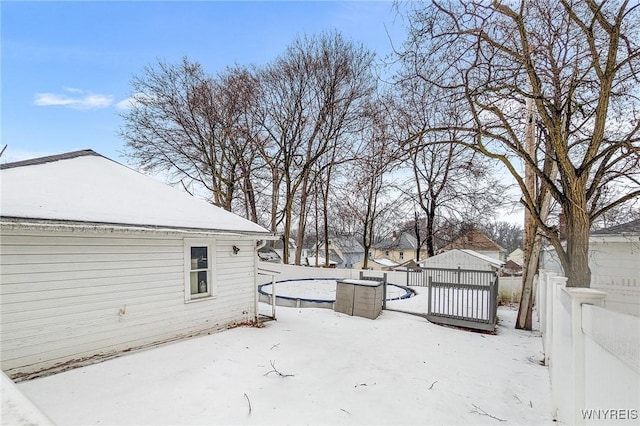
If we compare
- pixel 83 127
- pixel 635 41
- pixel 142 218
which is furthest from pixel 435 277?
pixel 83 127

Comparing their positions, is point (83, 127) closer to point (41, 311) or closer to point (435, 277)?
point (41, 311)

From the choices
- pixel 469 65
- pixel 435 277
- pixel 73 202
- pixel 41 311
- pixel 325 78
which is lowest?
pixel 435 277

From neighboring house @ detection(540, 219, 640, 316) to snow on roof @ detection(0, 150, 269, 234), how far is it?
9835mm

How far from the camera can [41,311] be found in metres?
4.77

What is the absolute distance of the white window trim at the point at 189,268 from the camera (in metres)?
6.68

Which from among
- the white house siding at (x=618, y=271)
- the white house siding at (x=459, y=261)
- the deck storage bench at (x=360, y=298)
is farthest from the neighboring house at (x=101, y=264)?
the white house siding at (x=459, y=261)

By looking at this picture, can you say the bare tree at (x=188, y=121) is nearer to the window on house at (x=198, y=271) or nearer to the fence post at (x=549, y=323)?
the window on house at (x=198, y=271)

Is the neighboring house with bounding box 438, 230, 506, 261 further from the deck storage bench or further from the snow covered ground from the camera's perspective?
the snow covered ground

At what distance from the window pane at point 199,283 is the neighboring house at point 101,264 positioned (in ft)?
0.07

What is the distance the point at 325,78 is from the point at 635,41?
1396 centimetres

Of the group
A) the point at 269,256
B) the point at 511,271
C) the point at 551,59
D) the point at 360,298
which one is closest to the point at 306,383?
the point at 360,298

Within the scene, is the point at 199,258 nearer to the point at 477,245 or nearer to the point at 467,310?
the point at 467,310

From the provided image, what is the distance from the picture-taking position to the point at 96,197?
19.2ft

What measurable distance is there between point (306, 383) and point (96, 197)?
4692 millimetres
